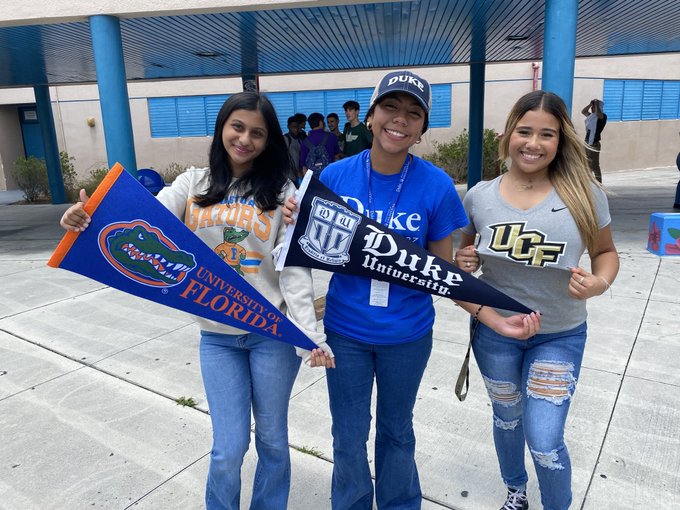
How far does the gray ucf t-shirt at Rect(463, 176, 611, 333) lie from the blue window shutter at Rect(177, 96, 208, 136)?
59.8 ft

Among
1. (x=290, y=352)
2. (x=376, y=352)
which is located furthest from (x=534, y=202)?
(x=290, y=352)

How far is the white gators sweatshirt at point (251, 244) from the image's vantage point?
2.01 meters

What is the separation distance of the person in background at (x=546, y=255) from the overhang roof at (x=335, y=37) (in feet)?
18.4

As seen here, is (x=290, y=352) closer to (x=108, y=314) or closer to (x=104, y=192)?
(x=104, y=192)

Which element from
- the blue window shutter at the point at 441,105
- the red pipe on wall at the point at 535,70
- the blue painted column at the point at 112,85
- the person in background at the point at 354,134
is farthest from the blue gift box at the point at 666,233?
the blue window shutter at the point at 441,105

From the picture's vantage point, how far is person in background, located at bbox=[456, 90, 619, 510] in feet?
6.44

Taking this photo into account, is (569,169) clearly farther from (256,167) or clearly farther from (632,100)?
(632,100)

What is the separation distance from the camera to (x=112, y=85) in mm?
6695

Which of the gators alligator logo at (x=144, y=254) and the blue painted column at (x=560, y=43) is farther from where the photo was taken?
the blue painted column at (x=560, y=43)

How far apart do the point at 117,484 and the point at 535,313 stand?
7.33 ft

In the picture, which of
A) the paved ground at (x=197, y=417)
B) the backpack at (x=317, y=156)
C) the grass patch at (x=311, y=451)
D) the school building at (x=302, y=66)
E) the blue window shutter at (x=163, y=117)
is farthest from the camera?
the blue window shutter at (x=163, y=117)

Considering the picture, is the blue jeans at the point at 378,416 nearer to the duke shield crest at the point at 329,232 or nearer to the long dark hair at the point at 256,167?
the duke shield crest at the point at 329,232

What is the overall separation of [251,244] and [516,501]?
1667mm

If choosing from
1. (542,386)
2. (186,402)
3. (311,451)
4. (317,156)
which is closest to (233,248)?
(542,386)
